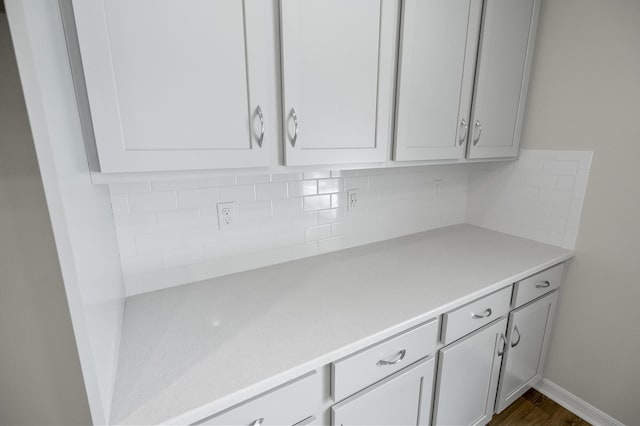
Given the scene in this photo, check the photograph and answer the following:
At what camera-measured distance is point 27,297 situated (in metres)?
0.68

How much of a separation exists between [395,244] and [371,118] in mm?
811

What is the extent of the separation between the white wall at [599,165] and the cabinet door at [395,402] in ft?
3.59

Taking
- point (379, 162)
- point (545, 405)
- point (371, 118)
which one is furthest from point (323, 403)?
point (545, 405)

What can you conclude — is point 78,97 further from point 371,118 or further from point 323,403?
point 323,403

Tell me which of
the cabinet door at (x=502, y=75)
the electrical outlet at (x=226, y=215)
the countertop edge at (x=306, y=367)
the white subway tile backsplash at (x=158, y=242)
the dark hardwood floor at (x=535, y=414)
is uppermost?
the cabinet door at (x=502, y=75)

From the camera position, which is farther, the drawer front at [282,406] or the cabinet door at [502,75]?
the cabinet door at [502,75]

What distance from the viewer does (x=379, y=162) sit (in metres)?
1.22

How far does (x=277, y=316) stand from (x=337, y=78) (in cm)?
84

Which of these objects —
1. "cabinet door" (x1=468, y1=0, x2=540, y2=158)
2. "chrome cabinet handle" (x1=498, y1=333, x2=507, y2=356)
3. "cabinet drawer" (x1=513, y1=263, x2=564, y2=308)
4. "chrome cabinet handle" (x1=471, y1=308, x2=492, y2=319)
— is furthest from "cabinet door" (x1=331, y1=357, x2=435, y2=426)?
"cabinet door" (x1=468, y1=0, x2=540, y2=158)

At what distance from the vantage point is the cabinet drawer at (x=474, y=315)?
1143mm

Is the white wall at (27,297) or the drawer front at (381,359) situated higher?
the white wall at (27,297)

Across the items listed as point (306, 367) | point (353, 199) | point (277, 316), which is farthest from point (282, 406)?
point (353, 199)

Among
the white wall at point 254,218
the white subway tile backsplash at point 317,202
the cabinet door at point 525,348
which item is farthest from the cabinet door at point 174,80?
the cabinet door at point 525,348

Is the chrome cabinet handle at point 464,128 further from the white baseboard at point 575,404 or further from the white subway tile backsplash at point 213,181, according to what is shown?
the white baseboard at point 575,404
